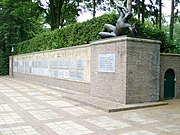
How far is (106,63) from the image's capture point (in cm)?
972

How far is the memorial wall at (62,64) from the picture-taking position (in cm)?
1167

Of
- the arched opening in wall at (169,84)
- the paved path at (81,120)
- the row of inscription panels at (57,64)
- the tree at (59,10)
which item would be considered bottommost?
the paved path at (81,120)

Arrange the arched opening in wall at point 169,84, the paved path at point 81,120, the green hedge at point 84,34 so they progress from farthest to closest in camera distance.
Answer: the green hedge at point 84,34
the arched opening in wall at point 169,84
the paved path at point 81,120

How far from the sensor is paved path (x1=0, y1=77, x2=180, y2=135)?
18.0 ft

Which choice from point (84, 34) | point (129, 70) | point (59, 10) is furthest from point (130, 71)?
point (59, 10)

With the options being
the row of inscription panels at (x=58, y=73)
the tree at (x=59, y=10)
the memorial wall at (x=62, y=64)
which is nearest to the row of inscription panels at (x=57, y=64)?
the memorial wall at (x=62, y=64)

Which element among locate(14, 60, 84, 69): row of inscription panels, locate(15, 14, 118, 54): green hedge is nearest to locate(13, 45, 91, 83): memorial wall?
locate(14, 60, 84, 69): row of inscription panels

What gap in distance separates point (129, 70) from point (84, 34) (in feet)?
15.1

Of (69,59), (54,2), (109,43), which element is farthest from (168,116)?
(54,2)

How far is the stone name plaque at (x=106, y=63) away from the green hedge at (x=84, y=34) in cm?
172

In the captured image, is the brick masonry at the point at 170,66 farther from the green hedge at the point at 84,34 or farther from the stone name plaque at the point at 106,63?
the stone name plaque at the point at 106,63

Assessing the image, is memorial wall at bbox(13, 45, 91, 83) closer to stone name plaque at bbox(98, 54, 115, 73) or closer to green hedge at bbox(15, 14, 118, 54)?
green hedge at bbox(15, 14, 118, 54)

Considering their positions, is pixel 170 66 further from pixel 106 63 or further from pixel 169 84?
pixel 106 63

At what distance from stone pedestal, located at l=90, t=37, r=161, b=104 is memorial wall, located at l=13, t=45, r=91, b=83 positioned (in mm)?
1685
